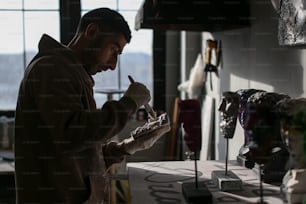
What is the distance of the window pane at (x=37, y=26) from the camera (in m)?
2.01

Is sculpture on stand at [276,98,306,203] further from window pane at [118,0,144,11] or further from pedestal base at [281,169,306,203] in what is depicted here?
window pane at [118,0,144,11]

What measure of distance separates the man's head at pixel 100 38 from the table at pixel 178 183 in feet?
0.82

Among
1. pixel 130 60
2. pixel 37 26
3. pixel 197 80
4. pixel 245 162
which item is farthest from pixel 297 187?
pixel 37 26

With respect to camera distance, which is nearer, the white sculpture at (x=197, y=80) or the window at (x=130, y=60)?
the white sculpture at (x=197, y=80)

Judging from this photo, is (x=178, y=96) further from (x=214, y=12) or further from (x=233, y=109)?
(x=233, y=109)

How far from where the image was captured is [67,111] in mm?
667

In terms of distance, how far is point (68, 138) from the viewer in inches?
26.6

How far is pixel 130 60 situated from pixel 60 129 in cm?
144

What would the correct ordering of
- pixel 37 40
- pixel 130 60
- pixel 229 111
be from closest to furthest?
1. pixel 229 111
2. pixel 37 40
3. pixel 130 60

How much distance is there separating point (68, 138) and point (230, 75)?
885 mm

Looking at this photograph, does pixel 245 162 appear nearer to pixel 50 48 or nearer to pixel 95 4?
pixel 50 48

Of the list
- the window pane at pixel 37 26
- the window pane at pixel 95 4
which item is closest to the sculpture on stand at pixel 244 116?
the window pane at pixel 95 4

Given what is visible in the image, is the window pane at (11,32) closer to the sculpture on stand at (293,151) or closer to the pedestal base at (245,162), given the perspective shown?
the pedestal base at (245,162)

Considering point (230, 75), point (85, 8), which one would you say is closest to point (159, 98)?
point (85, 8)
